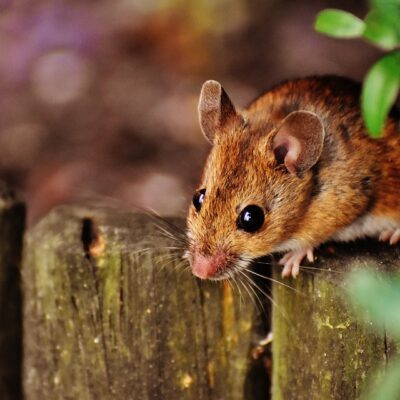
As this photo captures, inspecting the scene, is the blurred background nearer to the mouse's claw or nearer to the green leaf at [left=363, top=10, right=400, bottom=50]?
the mouse's claw

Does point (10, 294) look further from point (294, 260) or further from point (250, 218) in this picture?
point (294, 260)

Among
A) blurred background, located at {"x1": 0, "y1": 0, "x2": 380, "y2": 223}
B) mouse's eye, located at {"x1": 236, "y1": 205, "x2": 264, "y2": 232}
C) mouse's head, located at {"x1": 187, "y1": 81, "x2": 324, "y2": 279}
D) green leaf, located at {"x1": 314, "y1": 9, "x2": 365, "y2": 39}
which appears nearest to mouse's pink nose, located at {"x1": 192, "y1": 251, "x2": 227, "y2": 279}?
mouse's head, located at {"x1": 187, "y1": 81, "x2": 324, "y2": 279}

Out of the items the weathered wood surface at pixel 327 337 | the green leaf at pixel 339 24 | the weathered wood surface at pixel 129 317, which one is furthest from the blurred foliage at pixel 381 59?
the weathered wood surface at pixel 129 317

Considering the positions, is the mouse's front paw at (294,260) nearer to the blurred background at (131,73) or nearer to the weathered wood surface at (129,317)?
the weathered wood surface at (129,317)

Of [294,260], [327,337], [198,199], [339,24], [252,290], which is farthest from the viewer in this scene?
[198,199]

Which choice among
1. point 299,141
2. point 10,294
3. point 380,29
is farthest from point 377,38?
point 10,294

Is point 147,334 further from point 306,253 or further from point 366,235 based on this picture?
point 366,235
